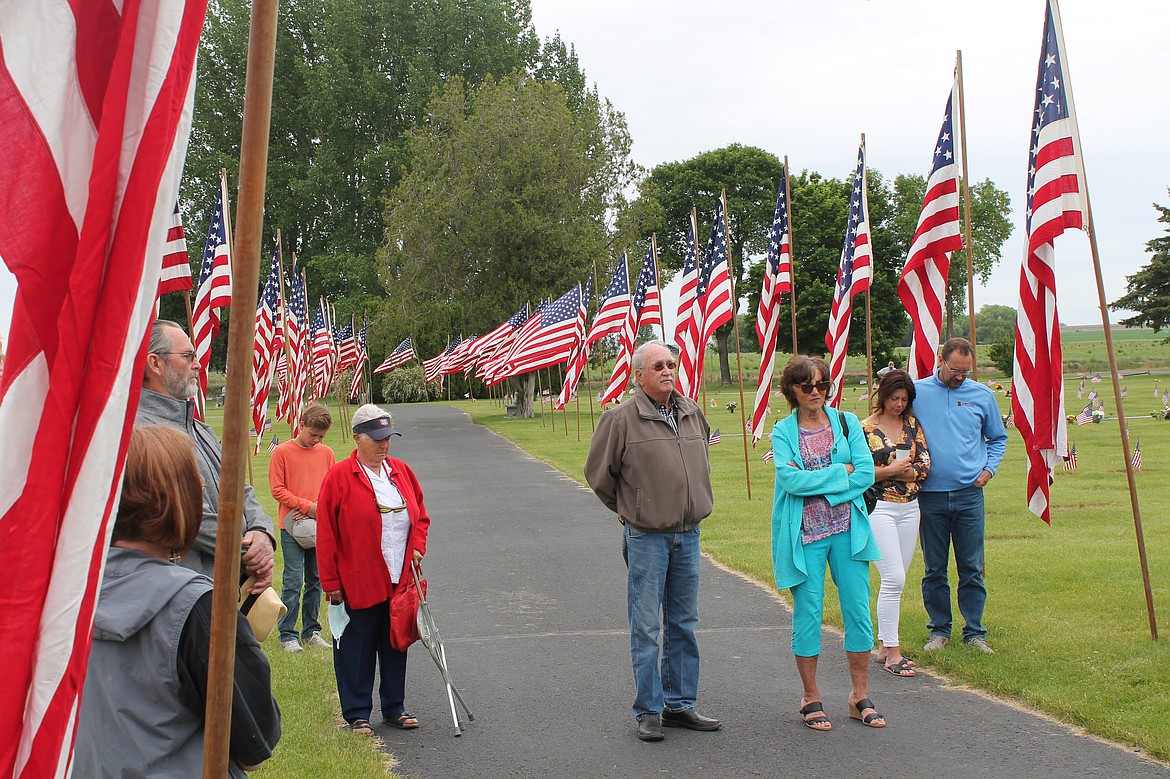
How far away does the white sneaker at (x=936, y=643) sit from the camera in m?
7.92

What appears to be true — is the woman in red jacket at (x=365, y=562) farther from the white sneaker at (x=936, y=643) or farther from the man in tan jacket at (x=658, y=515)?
the white sneaker at (x=936, y=643)

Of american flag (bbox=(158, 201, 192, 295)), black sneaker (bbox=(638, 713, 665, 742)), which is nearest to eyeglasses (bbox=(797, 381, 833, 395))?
black sneaker (bbox=(638, 713, 665, 742))

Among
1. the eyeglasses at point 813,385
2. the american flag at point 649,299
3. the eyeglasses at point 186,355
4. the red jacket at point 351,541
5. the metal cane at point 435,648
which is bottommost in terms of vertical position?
the metal cane at point 435,648

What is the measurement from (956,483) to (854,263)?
745 cm

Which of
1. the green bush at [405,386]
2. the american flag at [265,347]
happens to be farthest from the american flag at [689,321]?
the green bush at [405,386]

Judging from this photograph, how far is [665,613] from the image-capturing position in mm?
6652

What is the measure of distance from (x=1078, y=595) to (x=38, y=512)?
9.26 m

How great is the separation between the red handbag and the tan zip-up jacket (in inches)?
49.8

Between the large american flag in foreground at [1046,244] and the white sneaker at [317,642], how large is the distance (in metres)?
5.58

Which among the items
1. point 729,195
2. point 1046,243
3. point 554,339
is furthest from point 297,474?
point 729,195

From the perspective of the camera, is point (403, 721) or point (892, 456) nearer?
point (403, 721)

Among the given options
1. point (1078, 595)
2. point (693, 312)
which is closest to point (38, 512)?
point (1078, 595)

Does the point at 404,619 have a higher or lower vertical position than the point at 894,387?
lower

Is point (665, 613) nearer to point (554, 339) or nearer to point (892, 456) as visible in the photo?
point (892, 456)
